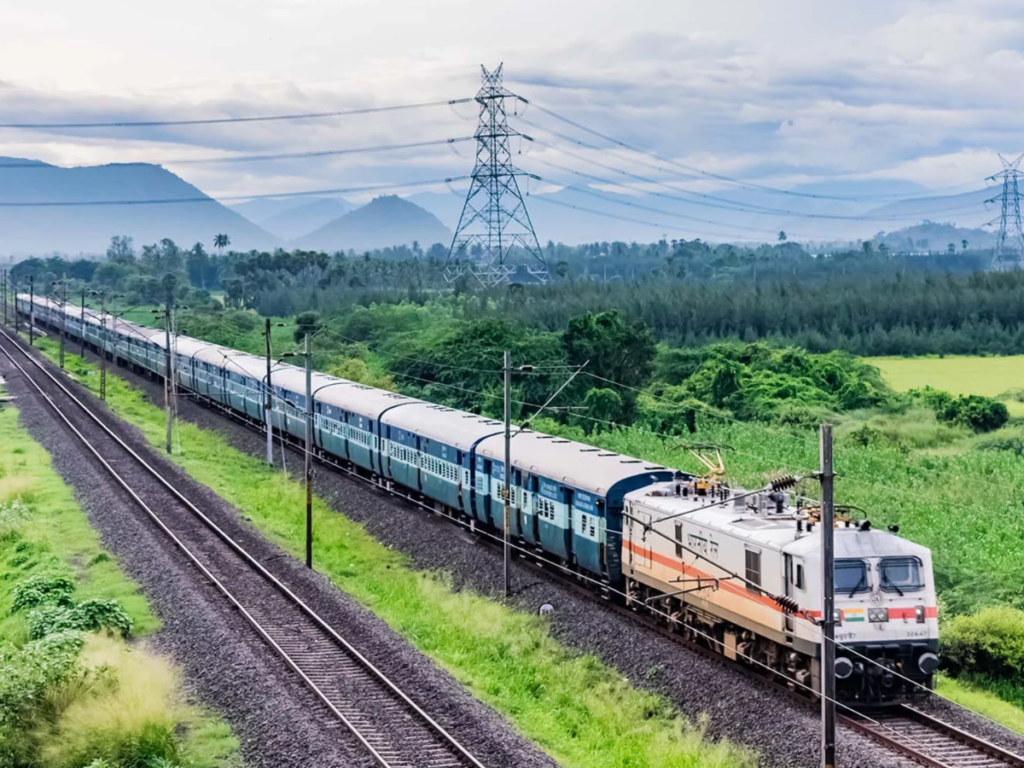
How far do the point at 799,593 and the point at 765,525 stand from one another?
2.43m

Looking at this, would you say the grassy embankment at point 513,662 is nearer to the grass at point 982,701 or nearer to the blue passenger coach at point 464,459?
the blue passenger coach at point 464,459

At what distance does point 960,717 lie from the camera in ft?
76.1

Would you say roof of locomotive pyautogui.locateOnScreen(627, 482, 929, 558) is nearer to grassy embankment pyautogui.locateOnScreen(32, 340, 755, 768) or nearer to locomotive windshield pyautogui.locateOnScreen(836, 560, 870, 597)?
locomotive windshield pyautogui.locateOnScreen(836, 560, 870, 597)

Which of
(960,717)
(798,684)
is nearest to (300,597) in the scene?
(798,684)

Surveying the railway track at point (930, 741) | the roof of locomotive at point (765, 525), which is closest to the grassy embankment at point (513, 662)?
the railway track at point (930, 741)

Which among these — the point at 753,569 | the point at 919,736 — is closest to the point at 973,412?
the point at 753,569

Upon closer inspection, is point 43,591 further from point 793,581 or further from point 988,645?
point 988,645

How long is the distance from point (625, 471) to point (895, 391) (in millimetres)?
53346

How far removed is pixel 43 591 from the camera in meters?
32.3

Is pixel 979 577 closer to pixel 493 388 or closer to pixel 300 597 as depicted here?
pixel 300 597

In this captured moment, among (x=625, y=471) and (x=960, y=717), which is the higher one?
(x=625, y=471)

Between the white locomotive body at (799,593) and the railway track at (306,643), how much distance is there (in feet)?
21.9

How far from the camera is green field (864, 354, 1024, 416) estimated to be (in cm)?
8292

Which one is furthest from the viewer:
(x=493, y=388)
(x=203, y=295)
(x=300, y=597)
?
(x=203, y=295)
